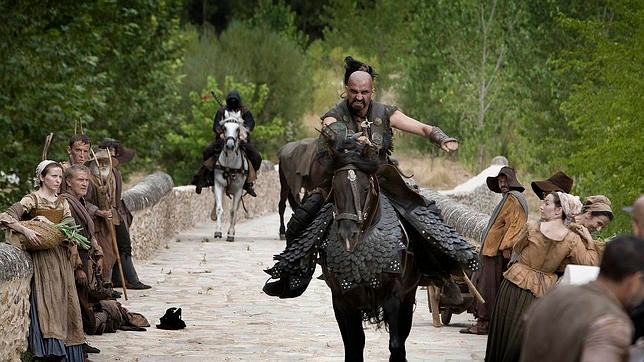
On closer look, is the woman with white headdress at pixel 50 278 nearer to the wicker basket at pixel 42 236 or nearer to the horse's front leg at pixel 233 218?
the wicker basket at pixel 42 236

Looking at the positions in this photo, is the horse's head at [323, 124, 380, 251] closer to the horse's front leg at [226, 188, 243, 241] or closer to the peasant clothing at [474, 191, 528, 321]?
the peasant clothing at [474, 191, 528, 321]

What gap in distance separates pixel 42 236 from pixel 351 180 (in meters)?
2.81

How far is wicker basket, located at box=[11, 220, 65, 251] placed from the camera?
1140cm

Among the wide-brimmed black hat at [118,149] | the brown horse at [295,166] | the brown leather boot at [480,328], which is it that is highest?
the brown horse at [295,166]

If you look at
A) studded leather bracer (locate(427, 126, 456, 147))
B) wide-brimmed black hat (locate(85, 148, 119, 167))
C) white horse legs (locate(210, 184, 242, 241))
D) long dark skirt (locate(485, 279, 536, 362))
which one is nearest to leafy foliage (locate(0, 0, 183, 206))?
white horse legs (locate(210, 184, 242, 241))

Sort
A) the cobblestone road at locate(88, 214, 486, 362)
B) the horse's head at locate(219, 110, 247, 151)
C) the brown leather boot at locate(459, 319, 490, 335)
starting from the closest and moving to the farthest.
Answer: the cobblestone road at locate(88, 214, 486, 362) < the brown leather boot at locate(459, 319, 490, 335) < the horse's head at locate(219, 110, 247, 151)

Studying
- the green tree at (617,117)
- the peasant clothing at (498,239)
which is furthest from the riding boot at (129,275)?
the green tree at (617,117)

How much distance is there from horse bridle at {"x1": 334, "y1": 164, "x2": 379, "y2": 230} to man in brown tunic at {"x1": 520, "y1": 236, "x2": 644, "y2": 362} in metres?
3.96

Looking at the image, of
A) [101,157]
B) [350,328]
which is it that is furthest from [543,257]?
[101,157]

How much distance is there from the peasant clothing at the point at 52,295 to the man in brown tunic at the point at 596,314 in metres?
6.20

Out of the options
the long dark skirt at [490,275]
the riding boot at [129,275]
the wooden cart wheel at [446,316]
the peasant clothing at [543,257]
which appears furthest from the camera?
the riding boot at [129,275]

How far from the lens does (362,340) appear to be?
10859mm

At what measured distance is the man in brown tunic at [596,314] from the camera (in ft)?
19.6

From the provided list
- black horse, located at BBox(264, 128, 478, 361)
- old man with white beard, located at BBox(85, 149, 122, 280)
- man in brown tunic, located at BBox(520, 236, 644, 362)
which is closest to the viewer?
man in brown tunic, located at BBox(520, 236, 644, 362)
